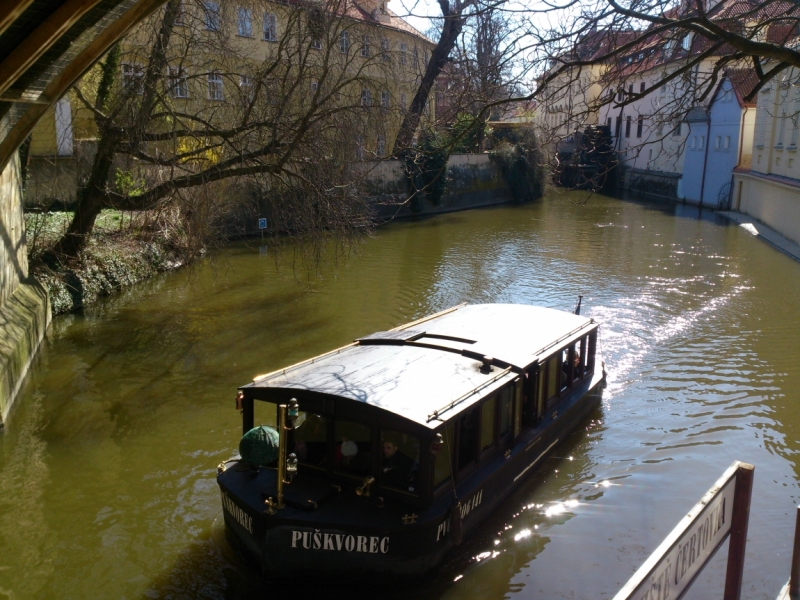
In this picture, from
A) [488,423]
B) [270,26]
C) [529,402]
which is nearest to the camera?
[488,423]

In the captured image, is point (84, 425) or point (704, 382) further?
point (704, 382)

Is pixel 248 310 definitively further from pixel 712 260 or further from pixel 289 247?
pixel 712 260

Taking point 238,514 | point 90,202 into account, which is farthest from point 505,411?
point 90,202

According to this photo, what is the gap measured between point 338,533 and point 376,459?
705 millimetres

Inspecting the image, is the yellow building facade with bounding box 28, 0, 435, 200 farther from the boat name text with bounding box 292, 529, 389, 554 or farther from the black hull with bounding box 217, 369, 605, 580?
the boat name text with bounding box 292, 529, 389, 554

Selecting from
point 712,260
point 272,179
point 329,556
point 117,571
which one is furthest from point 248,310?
point 712,260

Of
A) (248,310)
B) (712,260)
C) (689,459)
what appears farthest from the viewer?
(712,260)

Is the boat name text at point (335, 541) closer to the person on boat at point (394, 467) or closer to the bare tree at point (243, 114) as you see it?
the person on boat at point (394, 467)

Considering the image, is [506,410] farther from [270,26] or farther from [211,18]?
[270,26]

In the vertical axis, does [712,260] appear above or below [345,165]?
below

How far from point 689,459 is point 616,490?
1.42 metres

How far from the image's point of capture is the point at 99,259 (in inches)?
691

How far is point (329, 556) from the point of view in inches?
247

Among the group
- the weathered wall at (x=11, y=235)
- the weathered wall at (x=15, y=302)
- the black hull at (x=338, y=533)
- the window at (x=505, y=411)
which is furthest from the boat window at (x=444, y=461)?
the weathered wall at (x=11, y=235)
